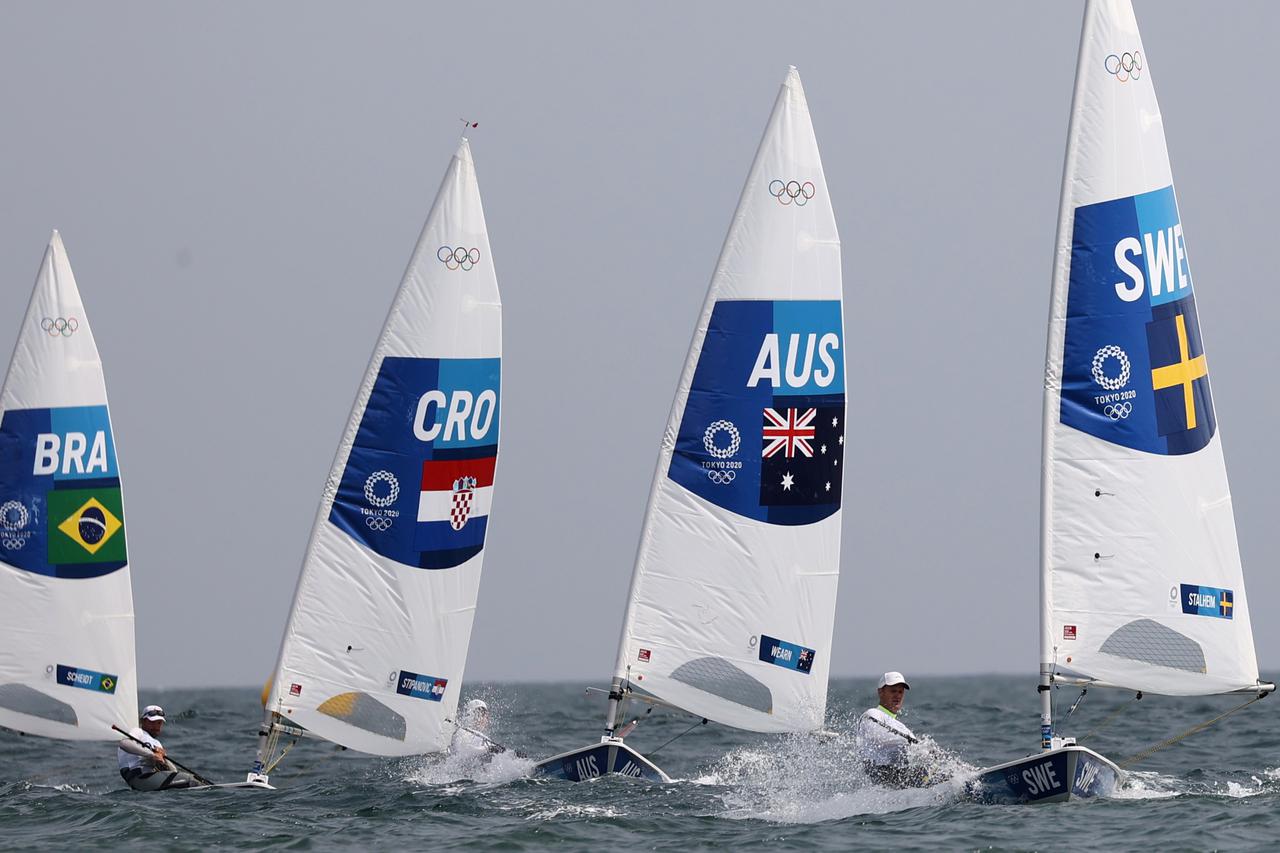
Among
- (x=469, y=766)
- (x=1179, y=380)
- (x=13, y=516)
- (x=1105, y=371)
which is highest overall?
(x=1179, y=380)

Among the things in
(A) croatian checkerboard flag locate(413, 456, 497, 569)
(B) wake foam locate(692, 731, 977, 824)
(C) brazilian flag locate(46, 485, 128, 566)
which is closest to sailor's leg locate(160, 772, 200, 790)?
(A) croatian checkerboard flag locate(413, 456, 497, 569)

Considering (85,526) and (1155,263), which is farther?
(85,526)

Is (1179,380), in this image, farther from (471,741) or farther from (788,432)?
(471,741)

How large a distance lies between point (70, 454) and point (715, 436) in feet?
28.7

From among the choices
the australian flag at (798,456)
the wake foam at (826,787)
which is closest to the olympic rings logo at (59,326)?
the australian flag at (798,456)

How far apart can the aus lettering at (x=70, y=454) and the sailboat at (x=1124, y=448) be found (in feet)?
40.9

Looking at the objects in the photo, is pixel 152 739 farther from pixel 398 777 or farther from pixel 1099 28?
pixel 1099 28

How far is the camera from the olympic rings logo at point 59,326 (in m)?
22.8

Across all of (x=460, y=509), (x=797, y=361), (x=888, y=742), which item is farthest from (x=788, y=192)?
(x=888, y=742)

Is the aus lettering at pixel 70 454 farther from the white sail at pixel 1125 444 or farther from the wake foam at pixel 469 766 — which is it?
the white sail at pixel 1125 444

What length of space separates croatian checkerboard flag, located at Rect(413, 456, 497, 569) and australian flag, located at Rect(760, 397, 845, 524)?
3.53 metres

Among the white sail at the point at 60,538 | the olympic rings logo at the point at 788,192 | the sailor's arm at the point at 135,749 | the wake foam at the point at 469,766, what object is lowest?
the sailor's arm at the point at 135,749

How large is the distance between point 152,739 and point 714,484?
713 cm

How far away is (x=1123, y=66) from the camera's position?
1750 centimetres
